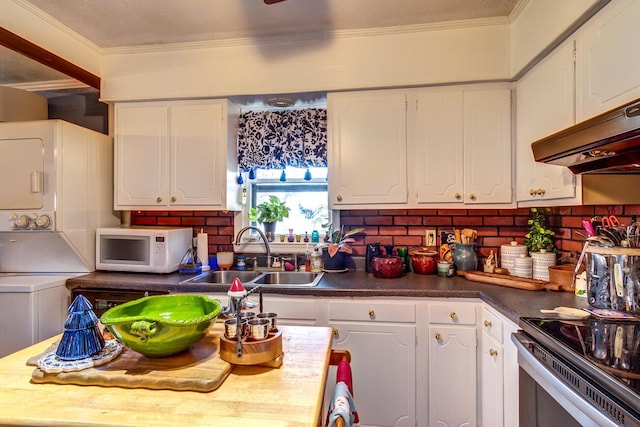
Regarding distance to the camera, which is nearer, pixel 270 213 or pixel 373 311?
pixel 373 311

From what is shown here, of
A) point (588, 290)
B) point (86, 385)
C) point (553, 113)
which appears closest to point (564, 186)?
point (553, 113)

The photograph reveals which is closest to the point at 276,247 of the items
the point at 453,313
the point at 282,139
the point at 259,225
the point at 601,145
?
the point at 259,225

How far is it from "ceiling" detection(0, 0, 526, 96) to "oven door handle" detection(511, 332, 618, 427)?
1860 millimetres

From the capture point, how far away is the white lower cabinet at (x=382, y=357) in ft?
6.21

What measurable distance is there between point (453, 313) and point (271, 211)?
1489mm

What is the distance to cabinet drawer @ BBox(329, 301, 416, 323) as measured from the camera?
1899 millimetres

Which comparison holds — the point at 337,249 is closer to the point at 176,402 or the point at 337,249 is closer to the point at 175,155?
the point at 175,155

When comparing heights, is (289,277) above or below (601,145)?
below

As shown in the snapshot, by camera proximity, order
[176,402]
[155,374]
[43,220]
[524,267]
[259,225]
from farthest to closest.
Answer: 1. [259,225]
2. [43,220]
3. [524,267]
4. [155,374]
5. [176,402]

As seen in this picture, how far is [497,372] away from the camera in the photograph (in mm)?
1632

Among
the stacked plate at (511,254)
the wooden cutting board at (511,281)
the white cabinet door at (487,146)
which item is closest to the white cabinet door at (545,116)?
the white cabinet door at (487,146)

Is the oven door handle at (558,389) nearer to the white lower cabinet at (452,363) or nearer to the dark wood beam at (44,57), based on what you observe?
the white lower cabinet at (452,363)

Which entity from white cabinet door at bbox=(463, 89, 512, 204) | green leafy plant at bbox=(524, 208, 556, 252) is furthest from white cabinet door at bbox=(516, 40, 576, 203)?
green leafy plant at bbox=(524, 208, 556, 252)

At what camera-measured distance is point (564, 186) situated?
1.65 meters
